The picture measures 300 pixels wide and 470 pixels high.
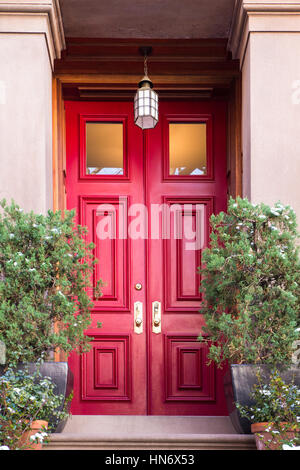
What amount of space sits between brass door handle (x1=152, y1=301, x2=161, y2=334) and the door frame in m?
1.21

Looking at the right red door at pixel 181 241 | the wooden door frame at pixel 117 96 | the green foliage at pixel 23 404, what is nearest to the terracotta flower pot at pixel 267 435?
the green foliage at pixel 23 404

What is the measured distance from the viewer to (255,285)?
10.8ft

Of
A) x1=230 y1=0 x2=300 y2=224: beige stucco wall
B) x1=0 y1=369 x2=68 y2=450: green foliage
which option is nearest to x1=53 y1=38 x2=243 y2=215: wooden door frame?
x1=230 y1=0 x2=300 y2=224: beige stucco wall

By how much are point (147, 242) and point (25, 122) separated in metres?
1.62

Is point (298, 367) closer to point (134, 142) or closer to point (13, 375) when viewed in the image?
point (13, 375)

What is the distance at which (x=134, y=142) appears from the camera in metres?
5.07

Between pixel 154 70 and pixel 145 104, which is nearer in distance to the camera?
pixel 145 104

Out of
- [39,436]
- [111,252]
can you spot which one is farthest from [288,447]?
[111,252]

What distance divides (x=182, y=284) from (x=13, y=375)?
220 cm

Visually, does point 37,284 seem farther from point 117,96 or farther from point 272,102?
point 117,96

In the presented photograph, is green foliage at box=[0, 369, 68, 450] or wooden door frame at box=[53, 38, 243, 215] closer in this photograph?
green foliage at box=[0, 369, 68, 450]

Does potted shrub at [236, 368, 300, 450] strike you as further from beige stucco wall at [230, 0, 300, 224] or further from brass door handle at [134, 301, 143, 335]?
brass door handle at [134, 301, 143, 335]

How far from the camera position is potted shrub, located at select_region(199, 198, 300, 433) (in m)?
3.19
